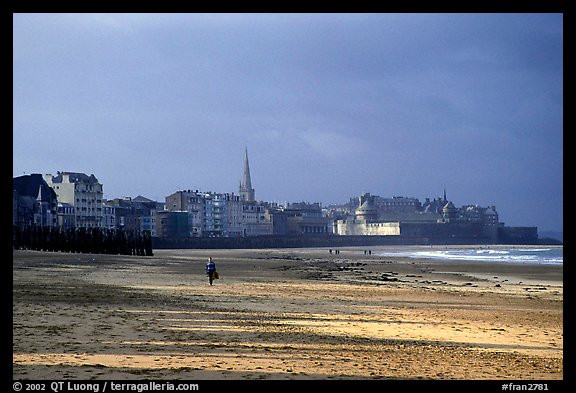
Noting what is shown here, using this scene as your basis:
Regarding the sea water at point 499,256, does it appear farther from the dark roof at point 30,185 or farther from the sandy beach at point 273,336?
the dark roof at point 30,185

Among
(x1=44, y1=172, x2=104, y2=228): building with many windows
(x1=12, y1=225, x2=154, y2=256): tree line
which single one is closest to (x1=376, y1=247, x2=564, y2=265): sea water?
(x1=12, y1=225, x2=154, y2=256): tree line

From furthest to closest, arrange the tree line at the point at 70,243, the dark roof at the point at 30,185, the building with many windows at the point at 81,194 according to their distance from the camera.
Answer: the building with many windows at the point at 81,194 < the dark roof at the point at 30,185 < the tree line at the point at 70,243

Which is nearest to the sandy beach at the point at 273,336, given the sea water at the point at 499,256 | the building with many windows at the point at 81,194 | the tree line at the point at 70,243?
the tree line at the point at 70,243

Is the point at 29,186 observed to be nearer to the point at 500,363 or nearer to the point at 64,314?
the point at 64,314

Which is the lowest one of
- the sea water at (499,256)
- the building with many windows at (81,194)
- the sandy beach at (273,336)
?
the sea water at (499,256)

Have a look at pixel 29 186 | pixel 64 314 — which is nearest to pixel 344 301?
pixel 64 314

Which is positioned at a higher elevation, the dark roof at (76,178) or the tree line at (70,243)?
the dark roof at (76,178)

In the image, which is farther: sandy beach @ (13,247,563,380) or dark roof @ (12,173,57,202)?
dark roof @ (12,173,57,202)

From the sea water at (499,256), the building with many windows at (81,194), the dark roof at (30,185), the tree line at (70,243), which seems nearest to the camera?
the tree line at (70,243)

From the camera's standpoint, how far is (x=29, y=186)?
109625 millimetres

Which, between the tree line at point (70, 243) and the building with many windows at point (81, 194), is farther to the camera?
the building with many windows at point (81, 194)

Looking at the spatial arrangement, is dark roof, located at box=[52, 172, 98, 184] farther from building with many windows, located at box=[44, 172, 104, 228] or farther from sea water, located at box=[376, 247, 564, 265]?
sea water, located at box=[376, 247, 564, 265]
